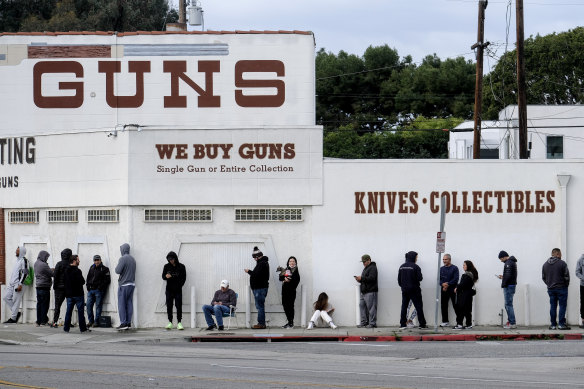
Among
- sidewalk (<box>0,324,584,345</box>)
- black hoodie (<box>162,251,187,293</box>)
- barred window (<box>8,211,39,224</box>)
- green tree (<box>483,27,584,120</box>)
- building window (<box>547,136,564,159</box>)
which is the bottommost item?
sidewalk (<box>0,324,584,345</box>)

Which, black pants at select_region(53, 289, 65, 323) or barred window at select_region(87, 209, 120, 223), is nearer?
black pants at select_region(53, 289, 65, 323)

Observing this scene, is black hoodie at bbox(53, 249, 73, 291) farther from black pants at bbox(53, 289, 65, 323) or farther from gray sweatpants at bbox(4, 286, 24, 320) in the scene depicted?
gray sweatpants at bbox(4, 286, 24, 320)

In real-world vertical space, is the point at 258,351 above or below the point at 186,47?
below

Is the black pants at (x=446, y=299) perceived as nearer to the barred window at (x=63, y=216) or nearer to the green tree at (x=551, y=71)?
the barred window at (x=63, y=216)

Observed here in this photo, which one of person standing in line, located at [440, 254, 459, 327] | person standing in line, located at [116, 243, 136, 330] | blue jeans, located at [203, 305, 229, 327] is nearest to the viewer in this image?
blue jeans, located at [203, 305, 229, 327]

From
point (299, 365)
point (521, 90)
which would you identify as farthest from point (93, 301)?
point (521, 90)

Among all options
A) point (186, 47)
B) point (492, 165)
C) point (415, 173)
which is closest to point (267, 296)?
point (415, 173)

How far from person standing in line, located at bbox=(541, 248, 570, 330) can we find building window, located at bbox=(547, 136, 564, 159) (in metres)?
27.3

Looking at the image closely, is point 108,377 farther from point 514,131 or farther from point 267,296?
point 514,131

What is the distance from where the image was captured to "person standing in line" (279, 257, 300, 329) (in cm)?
2384

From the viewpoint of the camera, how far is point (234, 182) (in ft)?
80.9

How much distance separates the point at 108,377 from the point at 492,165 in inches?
496

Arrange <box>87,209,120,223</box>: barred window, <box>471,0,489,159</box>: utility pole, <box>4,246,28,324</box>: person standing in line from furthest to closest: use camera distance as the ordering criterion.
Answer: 1. <box>471,0,489,159</box>: utility pole
2. <box>4,246,28,324</box>: person standing in line
3. <box>87,209,120,223</box>: barred window

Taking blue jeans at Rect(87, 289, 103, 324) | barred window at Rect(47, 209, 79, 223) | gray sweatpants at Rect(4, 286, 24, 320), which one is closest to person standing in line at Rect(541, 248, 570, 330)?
blue jeans at Rect(87, 289, 103, 324)
